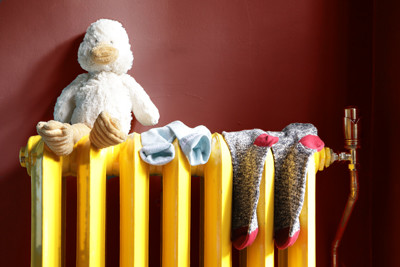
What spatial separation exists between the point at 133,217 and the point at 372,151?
2.07 feet

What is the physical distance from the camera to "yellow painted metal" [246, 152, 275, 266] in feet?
2.72

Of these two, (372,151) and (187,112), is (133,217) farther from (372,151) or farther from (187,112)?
(372,151)

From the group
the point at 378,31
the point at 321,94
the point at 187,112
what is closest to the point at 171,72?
the point at 187,112

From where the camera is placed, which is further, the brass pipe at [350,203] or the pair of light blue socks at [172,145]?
the brass pipe at [350,203]

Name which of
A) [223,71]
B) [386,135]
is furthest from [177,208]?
[386,135]

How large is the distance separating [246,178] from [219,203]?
0.07 metres

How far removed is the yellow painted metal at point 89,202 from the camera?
773 millimetres

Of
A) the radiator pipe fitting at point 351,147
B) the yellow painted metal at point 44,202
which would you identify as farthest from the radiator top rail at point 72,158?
the radiator pipe fitting at point 351,147

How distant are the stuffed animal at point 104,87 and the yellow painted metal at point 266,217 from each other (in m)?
0.29

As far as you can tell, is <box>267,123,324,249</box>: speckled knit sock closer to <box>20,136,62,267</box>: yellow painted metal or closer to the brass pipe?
the brass pipe

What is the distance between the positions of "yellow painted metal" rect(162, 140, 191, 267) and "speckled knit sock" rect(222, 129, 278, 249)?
96mm

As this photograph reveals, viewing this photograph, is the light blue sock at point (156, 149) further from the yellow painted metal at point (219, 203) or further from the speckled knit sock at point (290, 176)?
the speckled knit sock at point (290, 176)

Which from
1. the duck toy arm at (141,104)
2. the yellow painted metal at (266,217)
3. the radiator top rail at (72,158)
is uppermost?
the duck toy arm at (141,104)

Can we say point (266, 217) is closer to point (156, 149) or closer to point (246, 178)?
point (246, 178)
